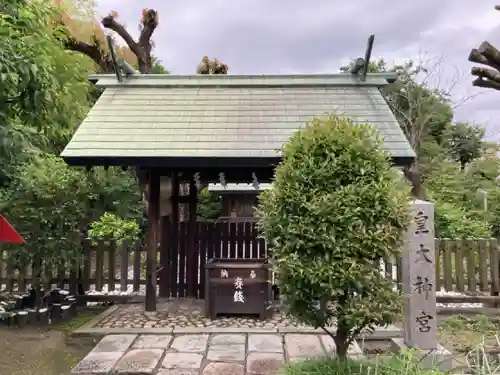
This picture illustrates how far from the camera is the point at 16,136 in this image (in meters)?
3.62

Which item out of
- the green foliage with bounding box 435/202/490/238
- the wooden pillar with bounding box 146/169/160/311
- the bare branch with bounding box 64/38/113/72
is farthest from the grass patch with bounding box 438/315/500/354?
the bare branch with bounding box 64/38/113/72

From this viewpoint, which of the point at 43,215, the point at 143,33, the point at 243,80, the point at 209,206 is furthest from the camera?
the point at 209,206

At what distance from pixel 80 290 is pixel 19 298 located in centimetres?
106

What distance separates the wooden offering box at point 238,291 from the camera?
685cm

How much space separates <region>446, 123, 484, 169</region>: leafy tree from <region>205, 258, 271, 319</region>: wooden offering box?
19479mm

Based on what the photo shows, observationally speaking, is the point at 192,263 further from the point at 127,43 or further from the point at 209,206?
the point at 209,206

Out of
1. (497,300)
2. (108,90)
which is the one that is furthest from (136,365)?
(497,300)

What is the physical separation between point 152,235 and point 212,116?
2404 mm

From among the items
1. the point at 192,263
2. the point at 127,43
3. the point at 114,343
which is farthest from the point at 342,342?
the point at 127,43

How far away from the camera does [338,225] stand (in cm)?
367

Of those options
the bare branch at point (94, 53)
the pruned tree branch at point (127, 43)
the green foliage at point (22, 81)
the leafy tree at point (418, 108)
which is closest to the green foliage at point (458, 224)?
the leafy tree at point (418, 108)

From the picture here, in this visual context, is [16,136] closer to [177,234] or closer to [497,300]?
[177,234]

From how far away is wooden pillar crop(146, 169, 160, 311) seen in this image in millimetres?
7133

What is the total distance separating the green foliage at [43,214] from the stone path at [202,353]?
1914 mm
